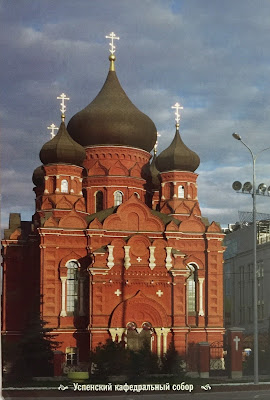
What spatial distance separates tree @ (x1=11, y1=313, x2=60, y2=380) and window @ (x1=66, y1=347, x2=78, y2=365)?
16 centimetres

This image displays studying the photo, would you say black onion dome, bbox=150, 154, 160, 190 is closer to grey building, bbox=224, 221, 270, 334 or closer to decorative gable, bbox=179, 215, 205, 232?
decorative gable, bbox=179, 215, 205, 232

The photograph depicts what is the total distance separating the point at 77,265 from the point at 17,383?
405 centimetres

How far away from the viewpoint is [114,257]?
40.0 ft

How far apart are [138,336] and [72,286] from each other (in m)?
1.12

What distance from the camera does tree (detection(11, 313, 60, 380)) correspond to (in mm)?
9071

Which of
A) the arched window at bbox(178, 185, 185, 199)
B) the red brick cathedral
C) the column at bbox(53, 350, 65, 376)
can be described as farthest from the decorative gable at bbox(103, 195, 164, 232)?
the column at bbox(53, 350, 65, 376)

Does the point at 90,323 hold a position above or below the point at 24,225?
below

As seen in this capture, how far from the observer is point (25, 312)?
1030 cm

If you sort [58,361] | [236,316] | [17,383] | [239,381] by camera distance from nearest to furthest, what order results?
[17,383]
[239,381]
[58,361]
[236,316]

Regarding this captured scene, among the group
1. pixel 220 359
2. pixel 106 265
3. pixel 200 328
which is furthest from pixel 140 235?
pixel 220 359

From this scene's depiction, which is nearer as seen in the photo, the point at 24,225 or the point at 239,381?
the point at 239,381

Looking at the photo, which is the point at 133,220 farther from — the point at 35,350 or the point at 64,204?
the point at 35,350

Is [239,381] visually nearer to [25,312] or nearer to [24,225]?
[25,312]

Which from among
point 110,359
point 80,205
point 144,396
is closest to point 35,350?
point 110,359
